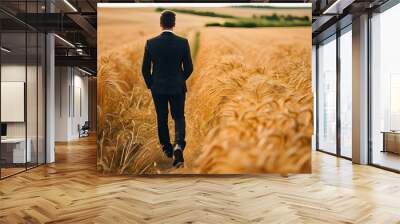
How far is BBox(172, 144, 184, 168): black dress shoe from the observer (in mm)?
6844

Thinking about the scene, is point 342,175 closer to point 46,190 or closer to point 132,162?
point 132,162

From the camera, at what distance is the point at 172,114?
22.4ft

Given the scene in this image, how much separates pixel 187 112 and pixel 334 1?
3.24 m

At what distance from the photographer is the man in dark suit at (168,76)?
6.67 meters

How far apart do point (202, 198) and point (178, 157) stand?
1.68 meters

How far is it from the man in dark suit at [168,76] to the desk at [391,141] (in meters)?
4.23

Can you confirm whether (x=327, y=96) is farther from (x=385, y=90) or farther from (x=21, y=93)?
(x=21, y=93)

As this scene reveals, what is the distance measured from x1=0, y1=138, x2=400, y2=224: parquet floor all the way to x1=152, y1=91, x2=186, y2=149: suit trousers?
27.7 inches

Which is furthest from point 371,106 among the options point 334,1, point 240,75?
point 240,75

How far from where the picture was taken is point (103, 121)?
22.6 ft

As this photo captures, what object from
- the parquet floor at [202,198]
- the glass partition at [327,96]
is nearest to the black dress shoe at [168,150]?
the parquet floor at [202,198]

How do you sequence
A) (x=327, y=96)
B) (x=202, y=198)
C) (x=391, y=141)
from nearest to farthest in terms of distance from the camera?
(x=202, y=198) < (x=391, y=141) < (x=327, y=96)

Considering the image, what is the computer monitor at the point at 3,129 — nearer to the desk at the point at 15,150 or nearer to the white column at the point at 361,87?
the desk at the point at 15,150

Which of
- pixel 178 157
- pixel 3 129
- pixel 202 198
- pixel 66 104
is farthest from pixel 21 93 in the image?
pixel 66 104
